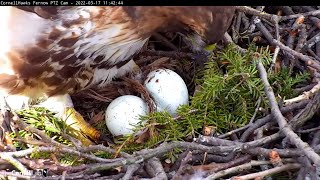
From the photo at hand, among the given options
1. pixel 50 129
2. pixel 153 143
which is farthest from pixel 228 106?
pixel 50 129

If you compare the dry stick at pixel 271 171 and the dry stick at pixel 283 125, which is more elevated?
the dry stick at pixel 283 125

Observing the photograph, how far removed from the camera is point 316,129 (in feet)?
6.91

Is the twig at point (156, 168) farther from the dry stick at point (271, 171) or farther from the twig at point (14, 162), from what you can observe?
the twig at point (14, 162)

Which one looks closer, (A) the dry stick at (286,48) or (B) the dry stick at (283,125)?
(B) the dry stick at (283,125)

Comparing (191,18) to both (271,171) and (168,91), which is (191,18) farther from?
(271,171)

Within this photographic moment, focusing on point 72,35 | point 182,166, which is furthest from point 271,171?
point 72,35

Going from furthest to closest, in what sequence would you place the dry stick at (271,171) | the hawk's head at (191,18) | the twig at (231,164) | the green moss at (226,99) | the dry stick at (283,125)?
1. the green moss at (226,99)
2. the hawk's head at (191,18)
3. the twig at (231,164)
4. the dry stick at (271,171)
5. the dry stick at (283,125)

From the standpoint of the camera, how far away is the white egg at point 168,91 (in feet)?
7.60

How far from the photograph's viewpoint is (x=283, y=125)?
1979 mm

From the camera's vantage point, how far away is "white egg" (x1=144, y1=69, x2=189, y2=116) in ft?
7.60

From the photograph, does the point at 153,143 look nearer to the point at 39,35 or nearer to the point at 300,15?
the point at 39,35

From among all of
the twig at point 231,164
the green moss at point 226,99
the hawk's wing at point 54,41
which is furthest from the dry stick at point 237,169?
the hawk's wing at point 54,41

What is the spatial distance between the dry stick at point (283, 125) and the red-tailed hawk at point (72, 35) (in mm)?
251

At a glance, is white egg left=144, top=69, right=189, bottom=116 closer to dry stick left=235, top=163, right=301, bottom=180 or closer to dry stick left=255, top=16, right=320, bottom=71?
dry stick left=255, top=16, right=320, bottom=71
